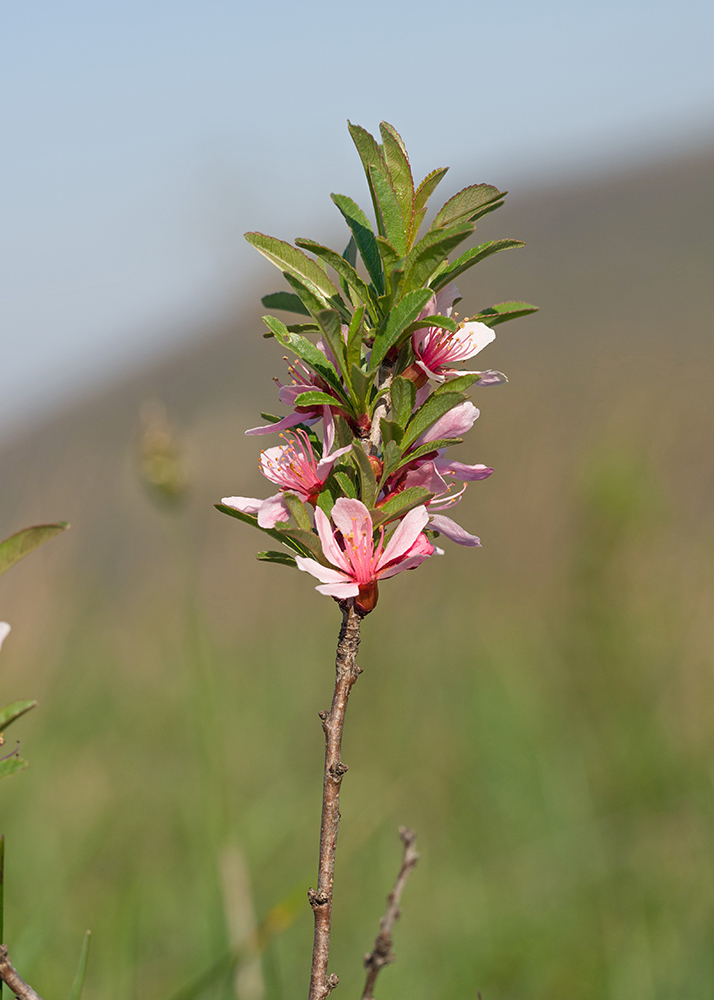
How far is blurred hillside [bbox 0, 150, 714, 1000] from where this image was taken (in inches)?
123

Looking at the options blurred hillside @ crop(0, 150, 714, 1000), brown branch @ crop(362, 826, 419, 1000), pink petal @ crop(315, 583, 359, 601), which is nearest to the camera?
brown branch @ crop(362, 826, 419, 1000)

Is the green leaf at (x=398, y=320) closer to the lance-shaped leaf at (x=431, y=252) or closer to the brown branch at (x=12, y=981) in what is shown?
the lance-shaped leaf at (x=431, y=252)

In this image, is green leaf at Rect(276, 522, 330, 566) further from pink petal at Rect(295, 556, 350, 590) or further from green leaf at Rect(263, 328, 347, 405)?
green leaf at Rect(263, 328, 347, 405)

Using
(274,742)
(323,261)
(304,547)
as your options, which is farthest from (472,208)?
(274,742)

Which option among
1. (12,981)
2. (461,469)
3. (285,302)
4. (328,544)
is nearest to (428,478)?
(461,469)

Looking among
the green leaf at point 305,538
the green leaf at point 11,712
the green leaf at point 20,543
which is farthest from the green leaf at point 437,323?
the green leaf at point 11,712

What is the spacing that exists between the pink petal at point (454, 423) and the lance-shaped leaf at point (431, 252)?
132 millimetres

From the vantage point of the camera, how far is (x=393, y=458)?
78 cm

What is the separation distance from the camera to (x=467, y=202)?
813mm

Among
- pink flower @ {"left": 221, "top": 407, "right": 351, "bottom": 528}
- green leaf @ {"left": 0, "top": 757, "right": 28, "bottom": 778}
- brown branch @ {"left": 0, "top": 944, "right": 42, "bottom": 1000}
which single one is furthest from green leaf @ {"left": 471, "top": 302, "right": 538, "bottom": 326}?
brown branch @ {"left": 0, "top": 944, "right": 42, "bottom": 1000}

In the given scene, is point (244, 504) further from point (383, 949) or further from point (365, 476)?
point (383, 949)

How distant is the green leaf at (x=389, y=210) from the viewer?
2.63 ft

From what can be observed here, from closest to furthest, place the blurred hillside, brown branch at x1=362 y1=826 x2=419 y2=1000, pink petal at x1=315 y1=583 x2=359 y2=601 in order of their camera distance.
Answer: brown branch at x1=362 y1=826 x2=419 y2=1000 → pink petal at x1=315 y1=583 x2=359 y2=601 → the blurred hillside

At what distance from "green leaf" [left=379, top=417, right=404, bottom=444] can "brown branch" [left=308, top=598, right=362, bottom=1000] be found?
0.62 ft
